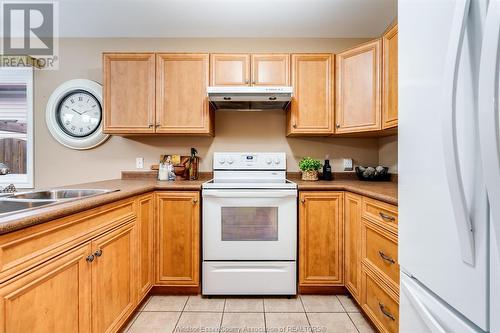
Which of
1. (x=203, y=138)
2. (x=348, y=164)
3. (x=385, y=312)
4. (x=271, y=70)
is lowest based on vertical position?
(x=385, y=312)

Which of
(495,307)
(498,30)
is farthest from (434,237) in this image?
(498,30)

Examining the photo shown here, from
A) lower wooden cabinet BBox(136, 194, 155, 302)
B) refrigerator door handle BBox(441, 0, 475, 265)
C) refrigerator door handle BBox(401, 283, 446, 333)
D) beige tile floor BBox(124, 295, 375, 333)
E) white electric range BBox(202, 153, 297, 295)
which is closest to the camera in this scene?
refrigerator door handle BBox(441, 0, 475, 265)

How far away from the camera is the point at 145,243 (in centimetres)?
194

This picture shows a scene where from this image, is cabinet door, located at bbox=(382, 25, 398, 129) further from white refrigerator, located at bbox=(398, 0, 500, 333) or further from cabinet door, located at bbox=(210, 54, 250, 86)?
cabinet door, located at bbox=(210, 54, 250, 86)

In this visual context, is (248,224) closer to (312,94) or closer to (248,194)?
(248,194)

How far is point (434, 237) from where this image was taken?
0.80 m

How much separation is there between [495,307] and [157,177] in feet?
8.53

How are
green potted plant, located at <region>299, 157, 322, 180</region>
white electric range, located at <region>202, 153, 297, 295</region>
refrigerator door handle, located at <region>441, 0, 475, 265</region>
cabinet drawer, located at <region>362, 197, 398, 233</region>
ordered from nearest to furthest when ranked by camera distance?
refrigerator door handle, located at <region>441, 0, 475, 265</region>
cabinet drawer, located at <region>362, 197, 398, 233</region>
white electric range, located at <region>202, 153, 297, 295</region>
green potted plant, located at <region>299, 157, 322, 180</region>

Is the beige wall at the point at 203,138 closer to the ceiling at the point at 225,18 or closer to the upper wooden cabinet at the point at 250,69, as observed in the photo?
the ceiling at the point at 225,18

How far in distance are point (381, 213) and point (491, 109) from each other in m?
1.12

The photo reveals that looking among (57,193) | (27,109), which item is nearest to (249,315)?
(57,193)

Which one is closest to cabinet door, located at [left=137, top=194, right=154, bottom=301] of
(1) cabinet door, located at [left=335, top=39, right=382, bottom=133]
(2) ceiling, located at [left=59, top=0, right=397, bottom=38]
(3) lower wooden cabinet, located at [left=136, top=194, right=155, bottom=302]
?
(3) lower wooden cabinet, located at [left=136, top=194, right=155, bottom=302]

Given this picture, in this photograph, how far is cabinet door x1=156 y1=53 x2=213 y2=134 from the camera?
2.38 m

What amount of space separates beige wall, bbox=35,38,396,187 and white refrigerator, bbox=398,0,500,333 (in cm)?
176
